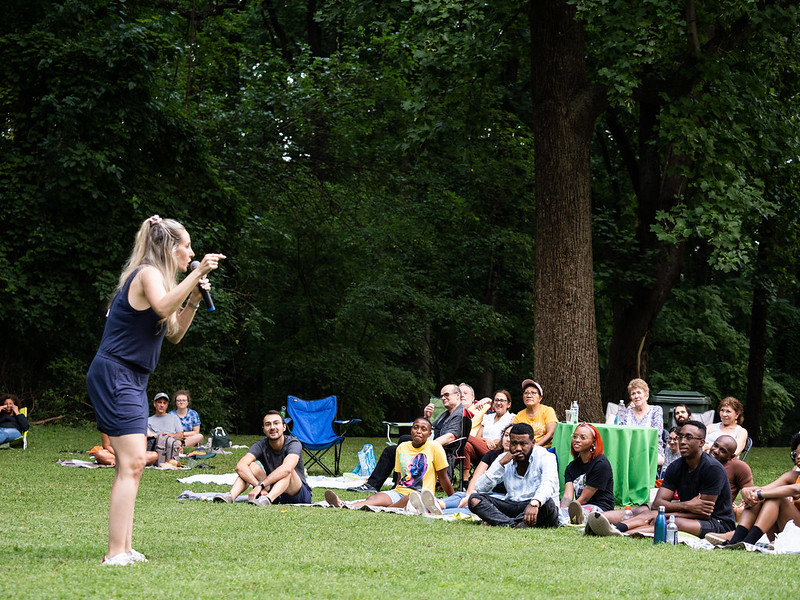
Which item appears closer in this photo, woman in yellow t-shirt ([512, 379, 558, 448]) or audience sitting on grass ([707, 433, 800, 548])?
audience sitting on grass ([707, 433, 800, 548])

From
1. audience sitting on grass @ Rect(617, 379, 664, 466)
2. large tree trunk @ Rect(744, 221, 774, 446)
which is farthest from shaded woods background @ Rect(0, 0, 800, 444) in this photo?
audience sitting on grass @ Rect(617, 379, 664, 466)

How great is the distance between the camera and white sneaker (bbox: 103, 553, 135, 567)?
15.8ft

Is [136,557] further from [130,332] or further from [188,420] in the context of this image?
[188,420]

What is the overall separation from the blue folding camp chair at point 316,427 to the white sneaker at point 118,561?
25.2 feet

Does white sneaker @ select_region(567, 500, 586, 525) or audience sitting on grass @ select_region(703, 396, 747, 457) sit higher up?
audience sitting on grass @ select_region(703, 396, 747, 457)

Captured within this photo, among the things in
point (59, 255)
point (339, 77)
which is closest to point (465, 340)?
point (339, 77)

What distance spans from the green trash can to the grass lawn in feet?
45.0

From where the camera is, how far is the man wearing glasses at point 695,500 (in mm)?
7234

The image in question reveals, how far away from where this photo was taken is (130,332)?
15.8ft

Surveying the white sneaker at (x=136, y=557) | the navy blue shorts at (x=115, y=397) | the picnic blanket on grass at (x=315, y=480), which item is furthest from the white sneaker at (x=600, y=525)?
the picnic blanket on grass at (x=315, y=480)

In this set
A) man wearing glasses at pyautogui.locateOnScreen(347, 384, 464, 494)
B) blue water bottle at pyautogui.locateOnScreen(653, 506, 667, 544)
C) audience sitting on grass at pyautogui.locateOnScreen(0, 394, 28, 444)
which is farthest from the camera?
audience sitting on grass at pyautogui.locateOnScreen(0, 394, 28, 444)

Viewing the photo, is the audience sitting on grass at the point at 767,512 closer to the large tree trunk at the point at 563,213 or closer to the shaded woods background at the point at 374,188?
the large tree trunk at the point at 563,213

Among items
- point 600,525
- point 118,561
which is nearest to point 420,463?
point 600,525

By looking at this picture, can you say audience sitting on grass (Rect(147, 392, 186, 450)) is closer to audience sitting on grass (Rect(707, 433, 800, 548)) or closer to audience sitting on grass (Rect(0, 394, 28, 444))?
audience sitting on grass (Rect(0, 394, 28, 444))
